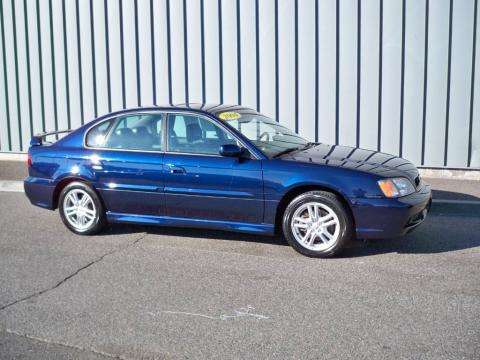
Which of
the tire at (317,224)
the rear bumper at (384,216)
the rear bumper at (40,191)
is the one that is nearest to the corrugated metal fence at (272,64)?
the rear bumper at (40,191)

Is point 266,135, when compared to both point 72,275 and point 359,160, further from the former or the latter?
point 72,275

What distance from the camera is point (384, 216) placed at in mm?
5660

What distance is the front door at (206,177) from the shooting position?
6082mm

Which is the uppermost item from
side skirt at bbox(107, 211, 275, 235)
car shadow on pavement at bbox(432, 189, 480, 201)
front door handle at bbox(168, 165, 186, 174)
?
front door handle at bbox(168, 165, 186, 174)

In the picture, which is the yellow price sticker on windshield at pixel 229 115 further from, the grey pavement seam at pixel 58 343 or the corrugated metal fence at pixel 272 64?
the corrugated metal fence at pixel 272 64

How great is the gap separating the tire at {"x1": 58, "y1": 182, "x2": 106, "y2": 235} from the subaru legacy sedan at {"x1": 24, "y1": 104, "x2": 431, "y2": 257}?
11 millimetres

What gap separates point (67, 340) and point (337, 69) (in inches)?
275

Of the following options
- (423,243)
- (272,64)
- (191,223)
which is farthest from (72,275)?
(272,64)

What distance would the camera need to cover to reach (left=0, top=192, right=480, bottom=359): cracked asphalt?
400cm

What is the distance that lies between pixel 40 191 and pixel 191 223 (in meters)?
1.95

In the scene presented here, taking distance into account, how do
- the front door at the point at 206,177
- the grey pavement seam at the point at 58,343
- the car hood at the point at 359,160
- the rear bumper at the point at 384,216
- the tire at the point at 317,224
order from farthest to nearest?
1. the front door at the point at 206,177
2. the car hood at the point at 359,160
3. the tire at the point at 317,224
4. the rear bumper at the point at 384,216
5. the grey pavement seam at the point at 58,343

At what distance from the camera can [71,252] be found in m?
6.30

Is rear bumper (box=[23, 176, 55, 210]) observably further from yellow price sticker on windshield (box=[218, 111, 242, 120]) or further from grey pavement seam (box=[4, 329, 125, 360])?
grey pavement seam (box=[4, 329, 125, 360])

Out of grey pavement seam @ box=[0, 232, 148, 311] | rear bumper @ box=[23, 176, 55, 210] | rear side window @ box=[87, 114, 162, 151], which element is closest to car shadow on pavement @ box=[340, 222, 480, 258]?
grey pavement seam @ box=[0, 232, 148, 311]
